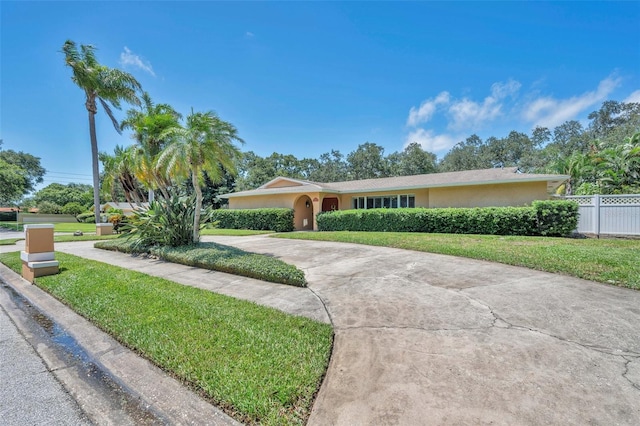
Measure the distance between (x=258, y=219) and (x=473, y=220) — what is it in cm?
1350

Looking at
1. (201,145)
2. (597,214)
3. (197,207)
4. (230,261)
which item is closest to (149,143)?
(197,207)

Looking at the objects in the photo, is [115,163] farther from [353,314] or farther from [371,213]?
[353,314]

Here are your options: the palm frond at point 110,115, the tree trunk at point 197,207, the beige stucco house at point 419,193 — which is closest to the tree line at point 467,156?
the palm frond at point 110,115

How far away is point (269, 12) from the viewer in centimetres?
1034

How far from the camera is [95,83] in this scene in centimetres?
1914

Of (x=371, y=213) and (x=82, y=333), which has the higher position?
(x=371, y=213)

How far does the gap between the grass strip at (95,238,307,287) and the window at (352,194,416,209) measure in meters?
12.0

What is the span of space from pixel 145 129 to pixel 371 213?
43.3 feet

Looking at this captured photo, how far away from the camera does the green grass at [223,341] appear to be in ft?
7.54

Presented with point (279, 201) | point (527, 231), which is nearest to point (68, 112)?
point (279, 201)

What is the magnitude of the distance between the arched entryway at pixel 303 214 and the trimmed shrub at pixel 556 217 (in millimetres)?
13484

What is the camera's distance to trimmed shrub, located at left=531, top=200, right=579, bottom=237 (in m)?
11.1

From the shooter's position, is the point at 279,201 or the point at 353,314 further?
the point at 279,201

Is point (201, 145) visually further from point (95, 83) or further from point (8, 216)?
point (8, 216)
